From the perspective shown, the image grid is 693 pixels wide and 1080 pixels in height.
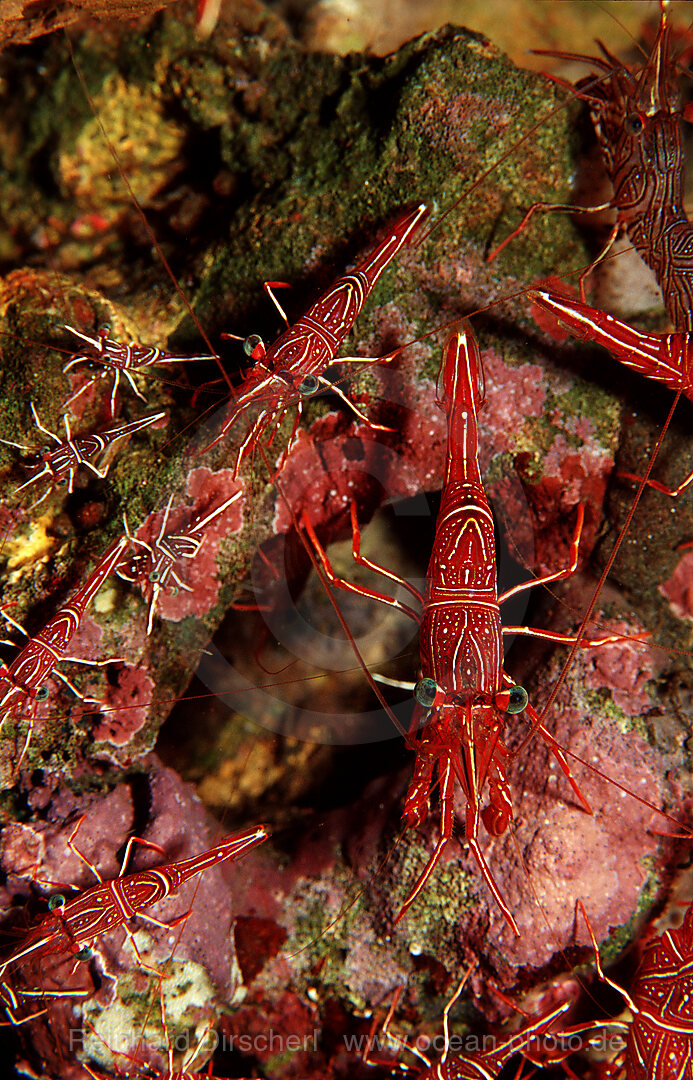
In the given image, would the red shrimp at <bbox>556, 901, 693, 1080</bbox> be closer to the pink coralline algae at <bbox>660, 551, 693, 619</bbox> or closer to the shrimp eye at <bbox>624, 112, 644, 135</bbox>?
the pink coralline algae at <bbox>660, 551, 693, 619</bbox>

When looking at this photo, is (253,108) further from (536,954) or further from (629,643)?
(536,954)

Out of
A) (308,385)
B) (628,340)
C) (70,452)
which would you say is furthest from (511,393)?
(70,452)

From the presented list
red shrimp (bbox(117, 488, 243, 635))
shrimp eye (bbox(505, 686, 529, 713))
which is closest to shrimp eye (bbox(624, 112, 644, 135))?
red shrimp (bbox(117, 488, 243, 635))

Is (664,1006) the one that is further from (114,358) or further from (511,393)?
(114,358)

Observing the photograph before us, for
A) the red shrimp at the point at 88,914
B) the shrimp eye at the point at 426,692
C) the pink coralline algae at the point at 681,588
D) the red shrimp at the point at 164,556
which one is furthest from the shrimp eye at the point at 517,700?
the red shrimp at the point at 88,914

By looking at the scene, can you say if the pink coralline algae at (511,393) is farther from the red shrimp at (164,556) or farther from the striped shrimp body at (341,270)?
the red shrimp at (164,556)
